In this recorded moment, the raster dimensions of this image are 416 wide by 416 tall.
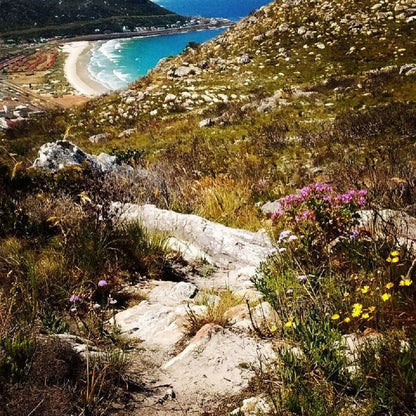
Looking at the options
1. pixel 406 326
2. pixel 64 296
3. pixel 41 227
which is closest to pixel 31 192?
pixel 41 227

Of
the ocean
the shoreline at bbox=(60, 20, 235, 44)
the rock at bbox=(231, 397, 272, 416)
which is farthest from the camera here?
the shoreline at bbox=(60, 20, 235, 44)

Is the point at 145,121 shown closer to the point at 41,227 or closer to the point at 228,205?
the point at 228,205

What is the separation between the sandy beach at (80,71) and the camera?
64750mm

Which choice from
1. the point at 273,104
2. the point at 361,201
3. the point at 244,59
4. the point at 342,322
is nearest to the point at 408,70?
the point at 273,104

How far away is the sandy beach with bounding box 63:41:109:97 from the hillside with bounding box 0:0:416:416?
57.8m

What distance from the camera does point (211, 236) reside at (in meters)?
5.81

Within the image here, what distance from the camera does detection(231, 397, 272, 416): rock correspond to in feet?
7.50

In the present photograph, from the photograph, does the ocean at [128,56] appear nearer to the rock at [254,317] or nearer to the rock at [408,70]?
the rock at [408,70]

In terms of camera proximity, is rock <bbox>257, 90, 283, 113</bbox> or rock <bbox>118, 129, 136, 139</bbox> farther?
rock <bbox>118, 129, 136, 139</bbox>

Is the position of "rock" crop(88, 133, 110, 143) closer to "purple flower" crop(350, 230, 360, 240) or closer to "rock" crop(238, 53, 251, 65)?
"rock" crop(238, 53, 251, 65)

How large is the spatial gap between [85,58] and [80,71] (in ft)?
64.4

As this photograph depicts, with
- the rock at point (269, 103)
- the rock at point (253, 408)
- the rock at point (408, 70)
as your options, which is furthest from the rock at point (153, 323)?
the rock at point (408, 70)

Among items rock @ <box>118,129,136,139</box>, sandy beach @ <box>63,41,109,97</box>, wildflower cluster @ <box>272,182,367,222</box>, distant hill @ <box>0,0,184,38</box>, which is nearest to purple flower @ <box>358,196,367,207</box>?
wildflower cluster @ <box>272,182,367,222</box>

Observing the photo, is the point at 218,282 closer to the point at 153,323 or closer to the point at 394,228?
the point at 153,323
